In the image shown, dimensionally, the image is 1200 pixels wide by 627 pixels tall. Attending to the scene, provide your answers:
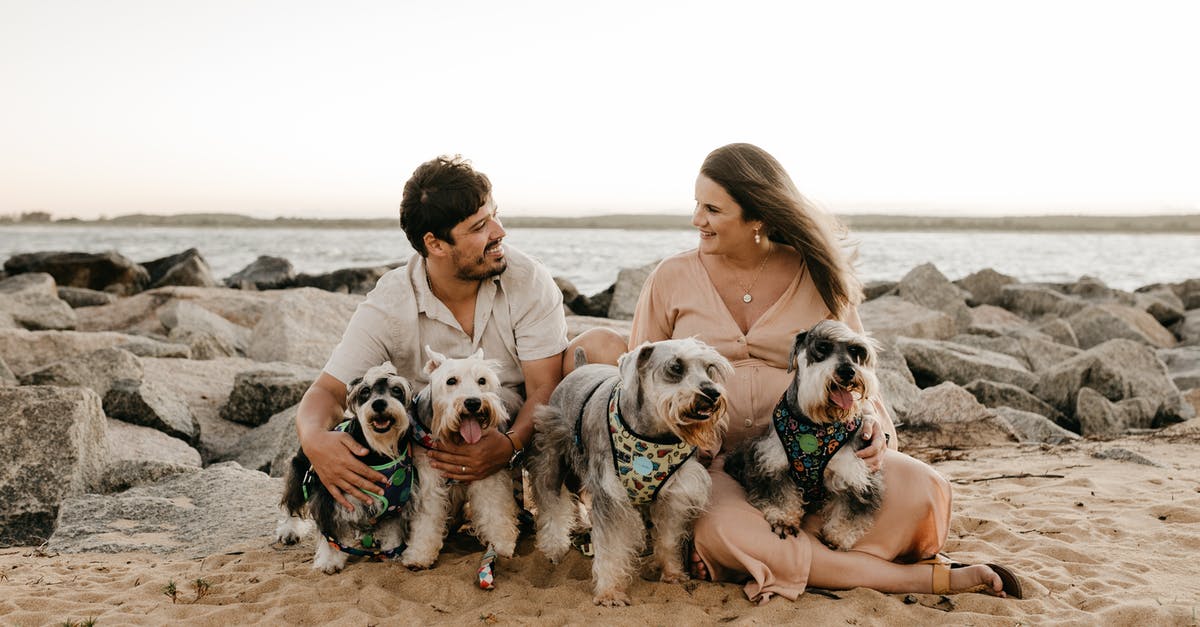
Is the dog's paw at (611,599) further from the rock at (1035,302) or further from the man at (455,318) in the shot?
the rock at (1035,302)

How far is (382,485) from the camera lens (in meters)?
4.88

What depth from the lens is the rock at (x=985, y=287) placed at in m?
20.2

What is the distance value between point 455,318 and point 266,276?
2160 centimetres

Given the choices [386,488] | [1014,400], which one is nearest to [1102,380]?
[1014,400]

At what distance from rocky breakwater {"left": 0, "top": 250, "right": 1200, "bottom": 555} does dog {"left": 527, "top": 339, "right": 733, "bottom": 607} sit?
7.86 ft

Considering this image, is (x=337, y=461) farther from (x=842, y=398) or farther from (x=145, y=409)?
(x=145, y=409)

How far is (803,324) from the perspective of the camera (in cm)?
541

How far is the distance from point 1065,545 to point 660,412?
2.92 meters

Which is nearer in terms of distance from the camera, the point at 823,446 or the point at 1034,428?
the point at 823,446

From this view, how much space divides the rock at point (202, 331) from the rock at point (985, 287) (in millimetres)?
16051

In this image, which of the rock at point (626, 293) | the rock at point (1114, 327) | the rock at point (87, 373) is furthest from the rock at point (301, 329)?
the rock at point (1114, 327)

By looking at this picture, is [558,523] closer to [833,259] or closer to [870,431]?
[870,431]

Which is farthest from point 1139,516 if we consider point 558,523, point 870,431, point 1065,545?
point 558,523

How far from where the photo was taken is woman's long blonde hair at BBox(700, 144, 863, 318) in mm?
5336
